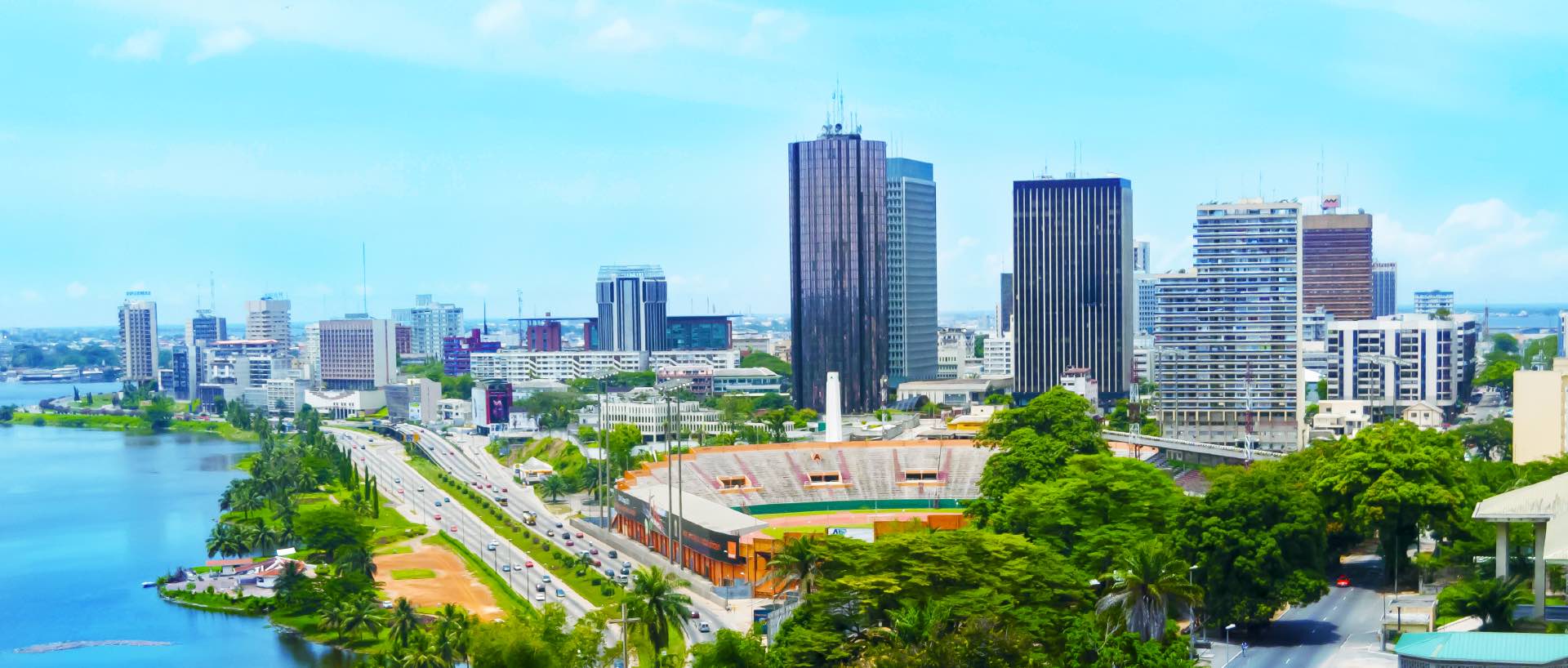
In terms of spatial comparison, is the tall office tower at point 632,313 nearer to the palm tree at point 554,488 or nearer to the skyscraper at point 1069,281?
the skyscraper at point 1069,281

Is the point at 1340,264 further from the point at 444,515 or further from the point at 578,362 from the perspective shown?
the point at 444,515

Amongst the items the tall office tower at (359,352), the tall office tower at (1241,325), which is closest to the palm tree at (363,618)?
the tall office tower at (1241,325)

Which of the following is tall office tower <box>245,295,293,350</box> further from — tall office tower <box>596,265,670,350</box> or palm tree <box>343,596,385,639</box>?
palm tree <box>343,596,385,639</box>

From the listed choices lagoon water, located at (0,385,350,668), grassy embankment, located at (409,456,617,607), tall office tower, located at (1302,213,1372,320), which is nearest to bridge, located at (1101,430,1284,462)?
grassy embankment, located at (409,456,617,607)

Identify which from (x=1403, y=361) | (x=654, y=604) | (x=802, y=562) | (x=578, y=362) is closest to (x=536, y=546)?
(x=654, y=604)

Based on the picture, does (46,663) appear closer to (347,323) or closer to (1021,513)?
(1021,513)

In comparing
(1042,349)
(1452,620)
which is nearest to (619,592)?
(1452,620)
